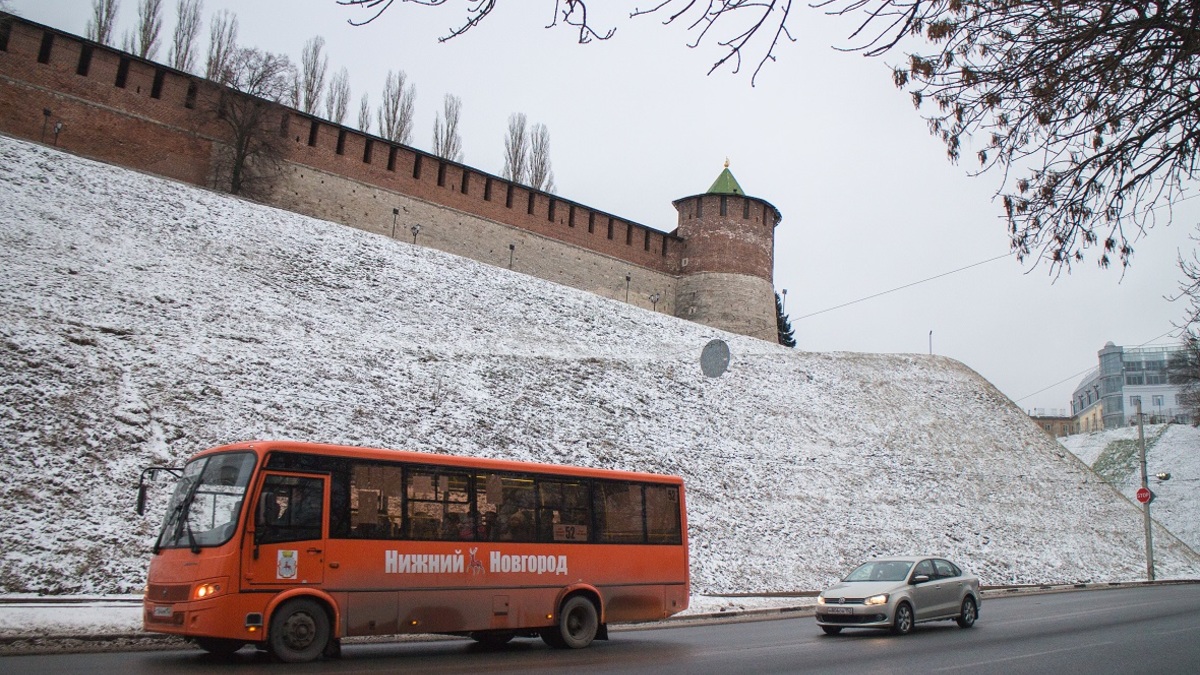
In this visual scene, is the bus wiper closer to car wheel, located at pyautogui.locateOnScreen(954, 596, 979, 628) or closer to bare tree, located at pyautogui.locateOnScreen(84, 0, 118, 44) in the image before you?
car wheel, located at pyautogui.locateOnScreen(954, 596, 979, 628)

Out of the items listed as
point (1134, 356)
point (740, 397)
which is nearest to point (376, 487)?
point (740, 397)

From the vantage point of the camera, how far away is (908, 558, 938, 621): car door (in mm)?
11977

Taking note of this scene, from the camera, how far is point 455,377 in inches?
880

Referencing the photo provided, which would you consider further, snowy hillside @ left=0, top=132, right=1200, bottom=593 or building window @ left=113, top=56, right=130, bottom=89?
building window @ left=113, top=56, right=130, bottom=89

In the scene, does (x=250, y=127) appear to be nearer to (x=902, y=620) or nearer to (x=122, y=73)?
(x=122, y=73)

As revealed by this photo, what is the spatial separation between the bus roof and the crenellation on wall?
24.4m

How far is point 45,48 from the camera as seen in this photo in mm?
28234

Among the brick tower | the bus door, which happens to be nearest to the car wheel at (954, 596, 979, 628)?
the bus door

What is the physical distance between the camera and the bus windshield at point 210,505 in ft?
27.1

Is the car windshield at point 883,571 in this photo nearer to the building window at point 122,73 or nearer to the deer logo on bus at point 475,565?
the deer logo on bus at point 475,565

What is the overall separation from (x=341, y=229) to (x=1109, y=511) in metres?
28.3

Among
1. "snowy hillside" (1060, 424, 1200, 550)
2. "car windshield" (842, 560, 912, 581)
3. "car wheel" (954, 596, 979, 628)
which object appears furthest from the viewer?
"snowy hillside" (1060, 424, 1200, 550)

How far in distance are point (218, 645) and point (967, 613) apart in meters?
10.1

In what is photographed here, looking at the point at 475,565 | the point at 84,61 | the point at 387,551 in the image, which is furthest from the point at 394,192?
the point at 387,551
